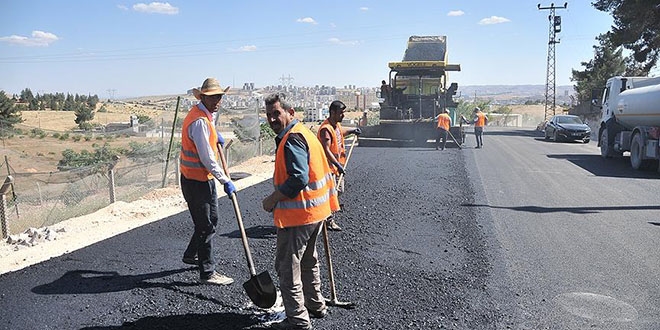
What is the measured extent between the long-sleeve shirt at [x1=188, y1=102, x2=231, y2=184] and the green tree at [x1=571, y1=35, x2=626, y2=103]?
43192 mm

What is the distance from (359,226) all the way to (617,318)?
3.53m

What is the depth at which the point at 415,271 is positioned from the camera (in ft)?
17.9

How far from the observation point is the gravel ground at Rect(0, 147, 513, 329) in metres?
4.25

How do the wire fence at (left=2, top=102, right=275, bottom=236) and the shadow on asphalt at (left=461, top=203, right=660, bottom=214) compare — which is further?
the shadow on asphalt at (left=461, top=203, right=660, bottom=214)

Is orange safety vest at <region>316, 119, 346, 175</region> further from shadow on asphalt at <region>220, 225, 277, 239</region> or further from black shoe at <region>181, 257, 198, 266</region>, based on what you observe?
black shoe at <region>181, 257, 198, 266</region>

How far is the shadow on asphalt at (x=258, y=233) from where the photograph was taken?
270 inches

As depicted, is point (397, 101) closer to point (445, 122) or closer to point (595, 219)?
point (445, 122)

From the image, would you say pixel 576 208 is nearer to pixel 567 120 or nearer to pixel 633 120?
pixel 633 120

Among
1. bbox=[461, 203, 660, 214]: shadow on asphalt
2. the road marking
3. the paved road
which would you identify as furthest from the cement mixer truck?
the road marking

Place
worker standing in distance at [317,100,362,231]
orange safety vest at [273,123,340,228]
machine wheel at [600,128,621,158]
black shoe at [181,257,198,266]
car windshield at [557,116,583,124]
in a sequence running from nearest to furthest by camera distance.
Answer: orange safety vest at [273,123,340,228], black shoe at [181,257,198,266], worker standing in distance at [317,100,362,231], machine wheel at [600,128,621,158], car windshield at [557,116,583,124]

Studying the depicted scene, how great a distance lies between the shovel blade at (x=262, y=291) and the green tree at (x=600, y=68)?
4362cm

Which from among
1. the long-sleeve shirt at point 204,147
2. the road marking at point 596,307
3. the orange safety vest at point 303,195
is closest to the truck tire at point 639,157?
the road marking at point 596,307

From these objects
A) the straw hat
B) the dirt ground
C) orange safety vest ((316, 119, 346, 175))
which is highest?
the straw hat

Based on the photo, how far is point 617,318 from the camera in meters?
4.39
